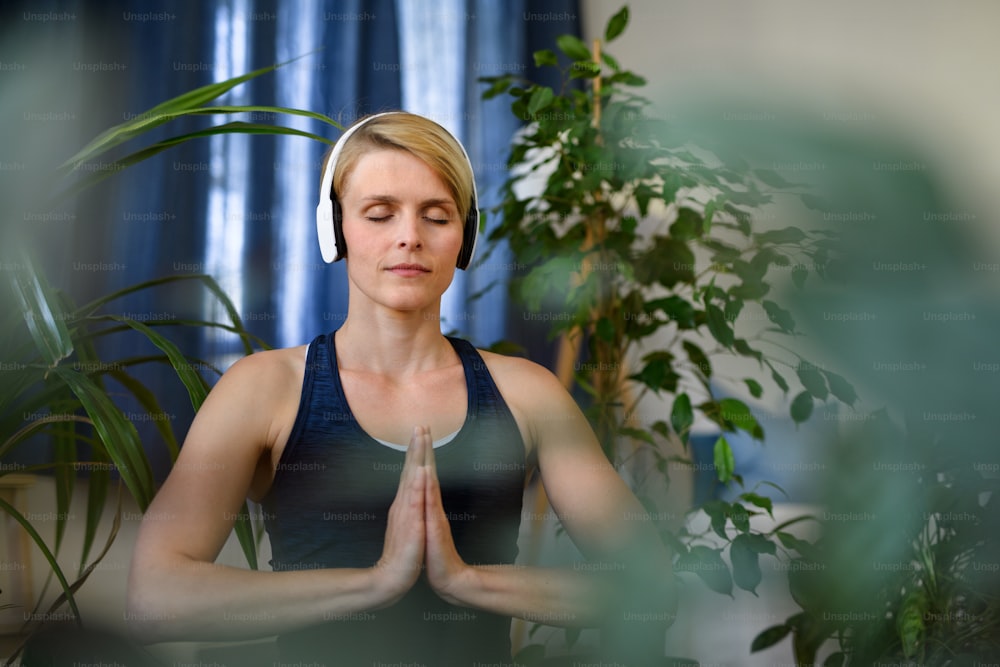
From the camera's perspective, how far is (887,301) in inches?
63.2

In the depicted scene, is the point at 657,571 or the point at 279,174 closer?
the point at 657,571

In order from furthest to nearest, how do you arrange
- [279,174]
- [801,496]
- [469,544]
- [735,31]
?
[735,31], [279,174], [801,496], [469,544]

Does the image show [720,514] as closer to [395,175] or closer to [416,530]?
[416,530]

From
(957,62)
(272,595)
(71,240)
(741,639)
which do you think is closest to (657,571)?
(272,595)

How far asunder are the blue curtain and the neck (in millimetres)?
1036

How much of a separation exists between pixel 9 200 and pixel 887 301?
1427 millimetres

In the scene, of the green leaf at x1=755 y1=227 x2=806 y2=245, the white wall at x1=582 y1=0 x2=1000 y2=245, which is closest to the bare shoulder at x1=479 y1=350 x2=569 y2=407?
the green leaf at x1=755 y1=227 x2=806 y2=245

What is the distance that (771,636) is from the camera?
172 cm

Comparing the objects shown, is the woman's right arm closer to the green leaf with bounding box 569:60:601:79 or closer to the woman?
the woman

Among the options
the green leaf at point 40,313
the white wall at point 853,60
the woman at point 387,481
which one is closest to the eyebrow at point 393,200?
the woman at point 387,481

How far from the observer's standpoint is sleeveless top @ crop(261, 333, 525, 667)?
972mm

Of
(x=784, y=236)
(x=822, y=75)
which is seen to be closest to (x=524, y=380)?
(x=784, y=236)

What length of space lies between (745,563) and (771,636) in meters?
0.33

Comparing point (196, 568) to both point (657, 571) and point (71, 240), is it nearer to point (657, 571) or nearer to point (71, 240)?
point (657, 571)
